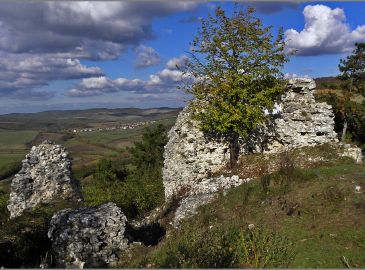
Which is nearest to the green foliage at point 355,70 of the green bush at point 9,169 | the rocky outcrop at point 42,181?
the rocky outcrop at point 42,181

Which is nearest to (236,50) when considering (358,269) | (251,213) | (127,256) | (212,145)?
(212,145)

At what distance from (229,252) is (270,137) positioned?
14.5m

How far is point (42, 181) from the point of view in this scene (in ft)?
68.7

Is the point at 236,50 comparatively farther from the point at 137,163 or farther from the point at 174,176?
the point at 137,163

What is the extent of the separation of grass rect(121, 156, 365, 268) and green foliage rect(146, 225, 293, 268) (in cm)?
23

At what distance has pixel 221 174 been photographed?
76.8ft

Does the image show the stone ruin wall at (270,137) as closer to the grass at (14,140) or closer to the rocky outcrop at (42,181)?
the rocky outcrop at (42,181)

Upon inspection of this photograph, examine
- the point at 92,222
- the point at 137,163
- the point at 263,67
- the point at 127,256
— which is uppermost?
the point at 263,67

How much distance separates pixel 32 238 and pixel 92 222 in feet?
9.79

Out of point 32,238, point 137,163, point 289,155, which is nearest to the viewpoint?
point 32,238

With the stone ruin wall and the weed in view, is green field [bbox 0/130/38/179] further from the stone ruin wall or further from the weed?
the weed

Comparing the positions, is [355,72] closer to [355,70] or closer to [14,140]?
[355,70]

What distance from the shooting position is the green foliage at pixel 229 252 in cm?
1054

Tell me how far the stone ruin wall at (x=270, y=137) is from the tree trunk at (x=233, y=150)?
0.98ft
